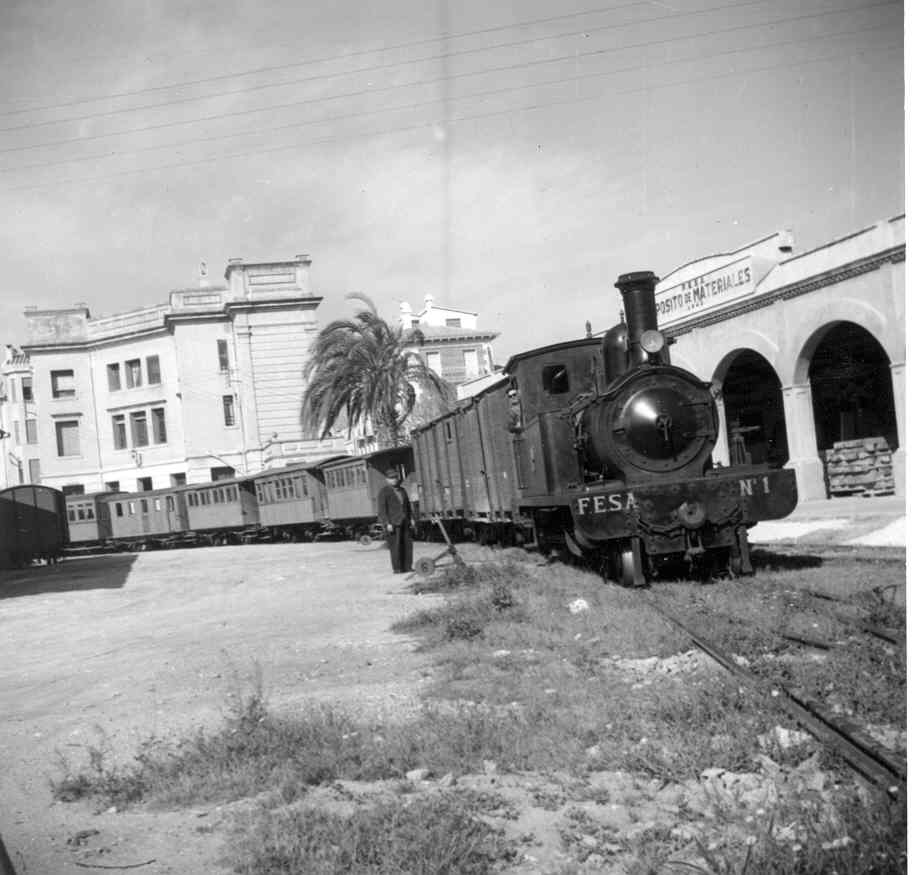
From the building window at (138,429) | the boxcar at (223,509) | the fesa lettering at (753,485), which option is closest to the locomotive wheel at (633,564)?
the fesa lettering at (753,485)

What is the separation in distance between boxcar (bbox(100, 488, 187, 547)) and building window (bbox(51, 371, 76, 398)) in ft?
42.6

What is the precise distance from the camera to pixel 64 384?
51062mm

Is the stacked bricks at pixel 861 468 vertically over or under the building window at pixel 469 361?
under

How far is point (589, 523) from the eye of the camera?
9.58 meters

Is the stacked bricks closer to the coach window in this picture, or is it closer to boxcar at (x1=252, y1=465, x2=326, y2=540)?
the coach window

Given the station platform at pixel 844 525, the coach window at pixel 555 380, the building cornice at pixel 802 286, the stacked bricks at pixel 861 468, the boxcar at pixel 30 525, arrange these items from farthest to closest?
the boxcar at pixel 30 525 < the stacked bricks at pixel 861 468 < the building cornice at pixel 802 286 < the station platform at pixel 844 525 < the coach window at pixel 555 380

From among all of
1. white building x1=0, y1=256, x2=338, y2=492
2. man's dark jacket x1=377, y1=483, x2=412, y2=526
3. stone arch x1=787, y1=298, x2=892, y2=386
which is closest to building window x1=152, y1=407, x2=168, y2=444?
white building x1=0, y1=256, x2=338, y2=492

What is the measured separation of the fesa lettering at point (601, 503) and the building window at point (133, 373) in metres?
44.6

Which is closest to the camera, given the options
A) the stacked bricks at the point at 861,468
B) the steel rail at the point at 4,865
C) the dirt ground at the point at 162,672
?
the steel rail at the point at 4,865

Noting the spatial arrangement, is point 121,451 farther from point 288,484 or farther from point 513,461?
point 513,461

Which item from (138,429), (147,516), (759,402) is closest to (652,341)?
(759,402)

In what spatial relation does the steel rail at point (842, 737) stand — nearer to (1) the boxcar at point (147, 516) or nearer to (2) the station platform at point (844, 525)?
(2) the station platform at point (844, 525)

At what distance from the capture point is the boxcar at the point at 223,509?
3459 centimetres

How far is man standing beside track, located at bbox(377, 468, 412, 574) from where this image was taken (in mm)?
14297
